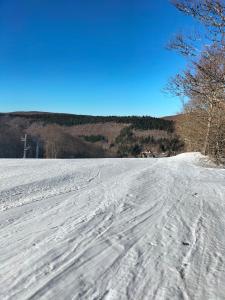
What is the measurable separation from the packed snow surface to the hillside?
6102cm

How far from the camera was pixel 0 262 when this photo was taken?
14.8ft

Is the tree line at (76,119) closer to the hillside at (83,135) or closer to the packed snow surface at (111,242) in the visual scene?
the hillside at (83,135)

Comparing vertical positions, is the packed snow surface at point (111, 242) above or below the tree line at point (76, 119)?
below

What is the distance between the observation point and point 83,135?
147000 mm

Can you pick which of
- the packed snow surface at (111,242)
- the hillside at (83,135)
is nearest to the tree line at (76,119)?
the hillside at (83,135)

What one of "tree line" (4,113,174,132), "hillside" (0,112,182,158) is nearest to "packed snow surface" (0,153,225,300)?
"hillside" (0,112,182,158)

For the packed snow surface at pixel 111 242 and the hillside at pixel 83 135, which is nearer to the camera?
the packed snow surface at pixel 111 242

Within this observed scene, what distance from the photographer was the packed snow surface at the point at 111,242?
3996mm

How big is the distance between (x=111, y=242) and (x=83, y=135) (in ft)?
467

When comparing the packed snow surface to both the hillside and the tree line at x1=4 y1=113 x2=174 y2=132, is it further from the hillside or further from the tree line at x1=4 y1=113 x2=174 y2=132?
A: the tree line at x1=4 y1=113 x2=174 y2=132

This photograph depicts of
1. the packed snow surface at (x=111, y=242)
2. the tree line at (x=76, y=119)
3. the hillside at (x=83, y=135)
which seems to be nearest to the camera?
the packed snow surface at (x=111, y=242)

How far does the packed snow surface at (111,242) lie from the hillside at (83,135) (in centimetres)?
6102

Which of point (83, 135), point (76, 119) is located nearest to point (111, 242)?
point (83, 135)

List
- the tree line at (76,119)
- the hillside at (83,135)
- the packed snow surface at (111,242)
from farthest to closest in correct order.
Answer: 1. the tree line at (76,119)
2. the hillside at (83,135)
3. the packed snow surface at (111,242)
